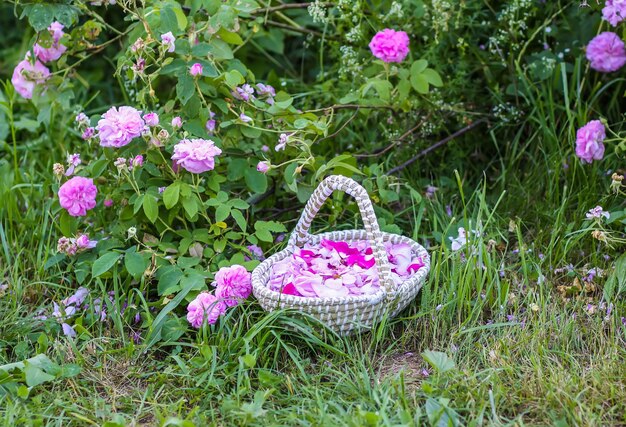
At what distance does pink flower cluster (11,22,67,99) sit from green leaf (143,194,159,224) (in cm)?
71

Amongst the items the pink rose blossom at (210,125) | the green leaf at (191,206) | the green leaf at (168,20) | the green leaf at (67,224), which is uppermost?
the green leaf at (168,20)

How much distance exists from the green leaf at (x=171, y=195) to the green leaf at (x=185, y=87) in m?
0.25

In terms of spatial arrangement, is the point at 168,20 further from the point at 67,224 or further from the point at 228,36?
the point at 67,224

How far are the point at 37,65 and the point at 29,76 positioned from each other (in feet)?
0.15

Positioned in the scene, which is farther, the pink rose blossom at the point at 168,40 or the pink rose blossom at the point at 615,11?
the pink rose blossom at the point at 615,11

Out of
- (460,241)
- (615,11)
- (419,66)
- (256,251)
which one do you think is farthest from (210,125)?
(615,11)

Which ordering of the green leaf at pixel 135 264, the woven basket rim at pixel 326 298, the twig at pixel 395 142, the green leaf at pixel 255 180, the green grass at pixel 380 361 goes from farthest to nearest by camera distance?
1. the twig at pixel 395 142
2. the green leaf at pixel 255 180
3. the green leaf at pixel 135 264
4. the woven basket rim at pixel 326 298
5. the green grass at pixel 380 361

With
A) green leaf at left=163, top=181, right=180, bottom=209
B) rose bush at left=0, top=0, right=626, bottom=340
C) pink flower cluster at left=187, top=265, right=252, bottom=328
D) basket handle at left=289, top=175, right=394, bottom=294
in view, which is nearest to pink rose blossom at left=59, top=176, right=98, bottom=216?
rose bush at left=0, top=0, right=626, bottom=340

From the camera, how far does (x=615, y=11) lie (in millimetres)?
2605

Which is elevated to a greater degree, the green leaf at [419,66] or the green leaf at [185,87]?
the green leaf at [185,87]

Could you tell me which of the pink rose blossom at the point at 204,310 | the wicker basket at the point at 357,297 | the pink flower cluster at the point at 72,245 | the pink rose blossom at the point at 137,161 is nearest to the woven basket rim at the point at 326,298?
the wicker basket at the point at 357,297

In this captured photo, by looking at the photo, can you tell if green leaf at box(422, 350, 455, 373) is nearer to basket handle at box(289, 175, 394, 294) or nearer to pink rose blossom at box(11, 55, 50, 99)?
basket handle at box(289, 175, 394, 294)

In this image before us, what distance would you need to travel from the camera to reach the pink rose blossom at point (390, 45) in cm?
271

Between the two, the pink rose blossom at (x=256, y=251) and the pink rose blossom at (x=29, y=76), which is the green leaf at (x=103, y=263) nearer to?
the pink rose blossom at (x=256, y=251)
